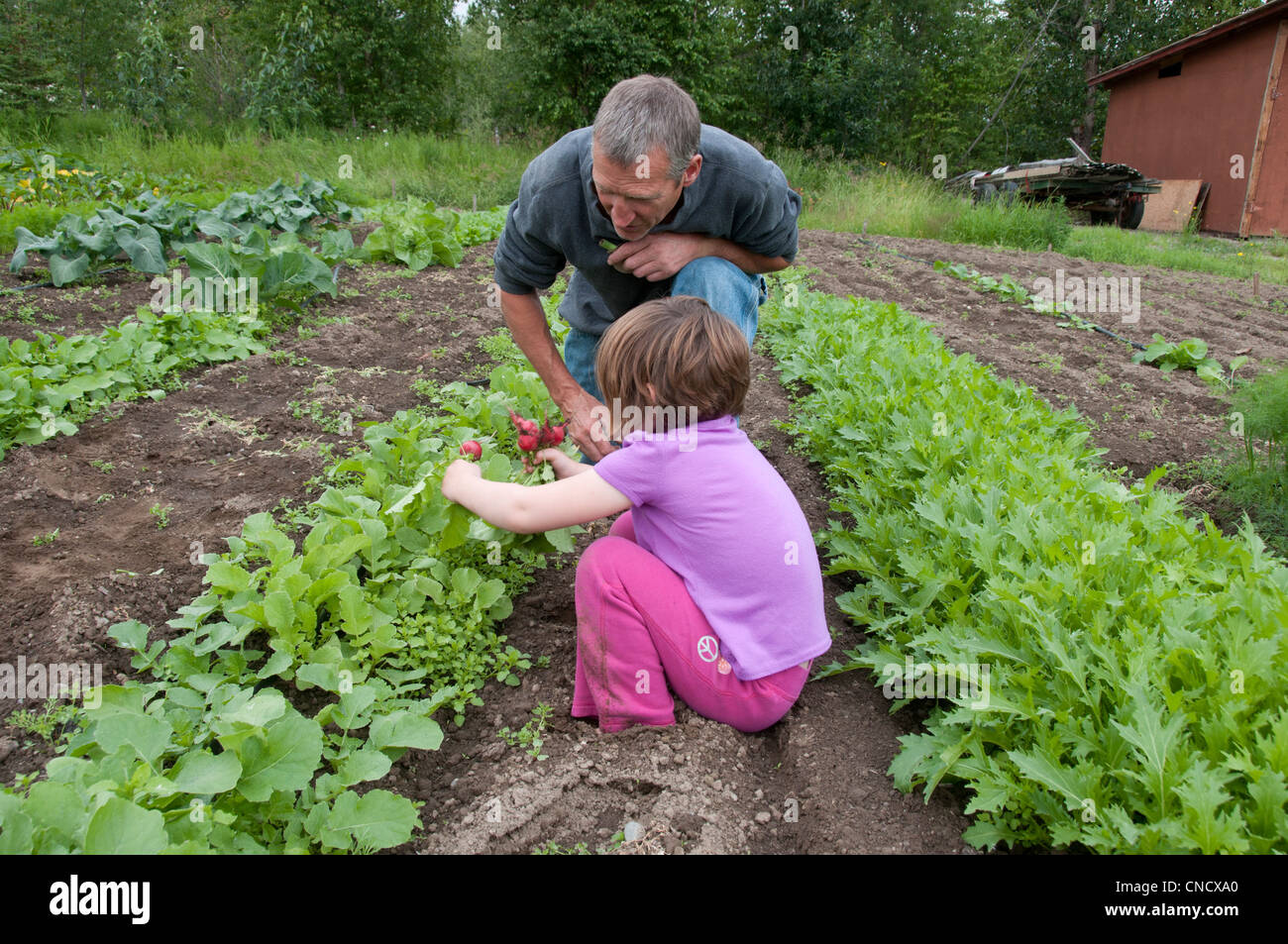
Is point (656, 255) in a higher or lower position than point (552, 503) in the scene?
higher

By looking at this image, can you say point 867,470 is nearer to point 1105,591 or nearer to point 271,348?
point 1105,591

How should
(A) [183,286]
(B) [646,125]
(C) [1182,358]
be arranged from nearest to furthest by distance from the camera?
(B) [646,125]
(A) [183,286]
(C) [1182,358]

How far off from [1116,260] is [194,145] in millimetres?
14101

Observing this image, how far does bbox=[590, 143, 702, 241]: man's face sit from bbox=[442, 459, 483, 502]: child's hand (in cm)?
97

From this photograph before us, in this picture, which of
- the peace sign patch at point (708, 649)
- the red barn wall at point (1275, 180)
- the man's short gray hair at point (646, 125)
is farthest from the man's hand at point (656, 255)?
the red barn wall at point (1275, 180)

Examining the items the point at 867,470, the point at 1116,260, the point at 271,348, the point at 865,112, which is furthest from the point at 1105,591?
the point at 865,112

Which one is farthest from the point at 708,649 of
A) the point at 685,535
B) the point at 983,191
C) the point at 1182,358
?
the point at 983,191

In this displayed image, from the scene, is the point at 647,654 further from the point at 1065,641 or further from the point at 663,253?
the point at 663,253

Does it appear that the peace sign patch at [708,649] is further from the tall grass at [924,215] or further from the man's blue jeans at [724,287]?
the tall grass at [924,215]

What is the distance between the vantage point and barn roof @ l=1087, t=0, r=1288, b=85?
16.0m

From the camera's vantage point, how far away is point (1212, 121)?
18203 millimetres

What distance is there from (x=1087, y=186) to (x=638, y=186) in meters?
17.7

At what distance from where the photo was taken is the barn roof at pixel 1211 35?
15977mm

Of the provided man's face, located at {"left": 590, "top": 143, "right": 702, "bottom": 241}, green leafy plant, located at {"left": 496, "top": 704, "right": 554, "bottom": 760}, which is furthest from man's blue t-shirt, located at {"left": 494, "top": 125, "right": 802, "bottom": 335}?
green leafy plant, located at {"left": 496, "top": 704, "right": 554, "bottom": 760}
